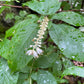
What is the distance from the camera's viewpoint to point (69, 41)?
0.59m

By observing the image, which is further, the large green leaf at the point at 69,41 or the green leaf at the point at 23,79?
the green leaf at the point at 23,79

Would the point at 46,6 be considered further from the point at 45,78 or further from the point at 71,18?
the point at 45,78

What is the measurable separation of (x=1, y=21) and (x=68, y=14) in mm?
1807

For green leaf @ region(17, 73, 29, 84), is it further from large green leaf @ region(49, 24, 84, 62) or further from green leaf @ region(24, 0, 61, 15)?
green leaf @ region(24, 0, 61, 15)

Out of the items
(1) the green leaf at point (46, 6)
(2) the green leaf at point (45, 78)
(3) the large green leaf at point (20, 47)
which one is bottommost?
(2) the green leaf at point (45, 78)

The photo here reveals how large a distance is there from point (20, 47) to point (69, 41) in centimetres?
28

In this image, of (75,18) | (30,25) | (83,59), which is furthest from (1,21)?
(83,59)

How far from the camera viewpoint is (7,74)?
647 millimetres

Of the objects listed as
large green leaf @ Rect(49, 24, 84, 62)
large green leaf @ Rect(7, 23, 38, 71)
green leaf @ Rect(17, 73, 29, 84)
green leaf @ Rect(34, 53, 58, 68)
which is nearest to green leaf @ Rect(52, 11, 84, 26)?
large green leaf @ Rect(49, 24, 84, 62)

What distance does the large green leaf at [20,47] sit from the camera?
22.0 inches

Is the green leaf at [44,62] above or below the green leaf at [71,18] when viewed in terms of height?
below

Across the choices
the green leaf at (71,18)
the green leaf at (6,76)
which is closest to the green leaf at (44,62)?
the green leaf at (6,76)

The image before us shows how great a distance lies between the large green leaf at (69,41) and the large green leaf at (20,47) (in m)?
0.13

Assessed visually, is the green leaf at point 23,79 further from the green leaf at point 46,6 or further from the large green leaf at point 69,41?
the green leaf at point 46,6
